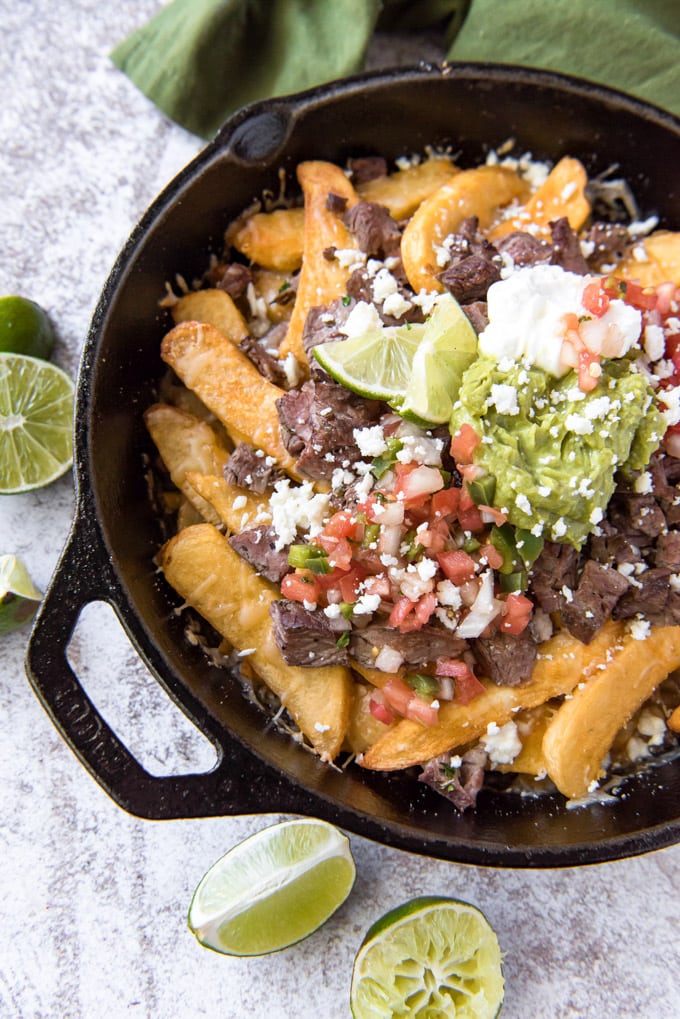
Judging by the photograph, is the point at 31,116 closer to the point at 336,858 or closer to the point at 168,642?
the point at 168,642

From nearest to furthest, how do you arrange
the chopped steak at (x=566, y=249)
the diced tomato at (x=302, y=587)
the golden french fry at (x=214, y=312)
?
the diced tomato at (x=302, y=587) → the chopped steak at (x=566, y=249) → the golden french fry at (x=214, y=312)

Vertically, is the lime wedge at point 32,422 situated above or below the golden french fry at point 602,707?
below

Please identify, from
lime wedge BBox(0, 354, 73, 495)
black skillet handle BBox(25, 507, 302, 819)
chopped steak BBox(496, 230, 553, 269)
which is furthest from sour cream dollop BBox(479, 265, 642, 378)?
lime wedge BBox(0, 354, 73, 495)

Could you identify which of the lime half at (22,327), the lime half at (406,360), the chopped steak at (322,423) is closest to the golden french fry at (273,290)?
the chopped steak at (322,423)

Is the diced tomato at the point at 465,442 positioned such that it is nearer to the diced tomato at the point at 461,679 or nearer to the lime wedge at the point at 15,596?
the diced tomato at the point at 461,679

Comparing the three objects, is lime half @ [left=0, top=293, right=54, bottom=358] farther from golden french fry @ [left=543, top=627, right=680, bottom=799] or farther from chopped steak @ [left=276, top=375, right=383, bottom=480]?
golden french fry @ [left=543, top=627, right=680, bottom=799]

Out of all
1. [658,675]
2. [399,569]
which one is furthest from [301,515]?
[658,675]
